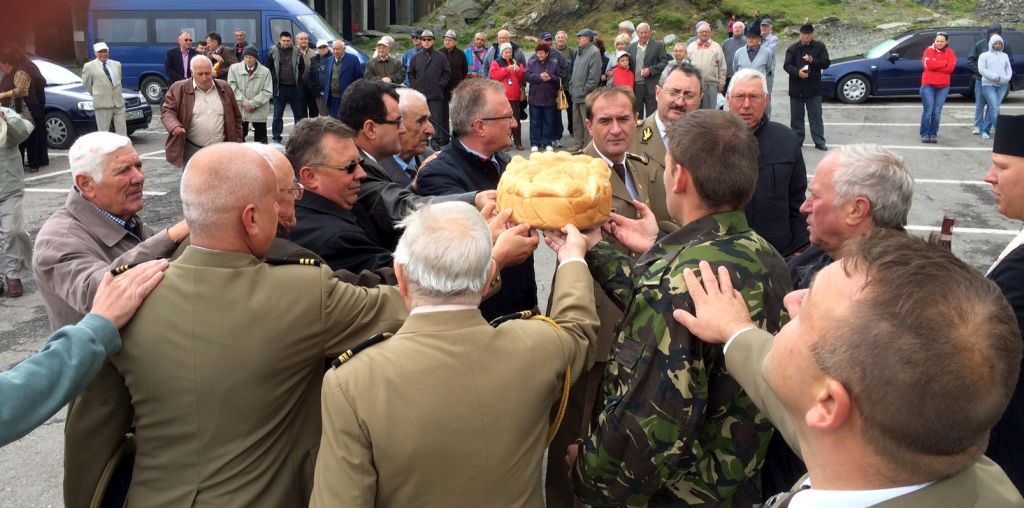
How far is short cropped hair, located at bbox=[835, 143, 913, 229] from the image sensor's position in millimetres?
3145

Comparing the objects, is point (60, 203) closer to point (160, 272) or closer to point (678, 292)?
point (160, 272)

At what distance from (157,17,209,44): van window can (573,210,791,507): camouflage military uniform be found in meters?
20.2

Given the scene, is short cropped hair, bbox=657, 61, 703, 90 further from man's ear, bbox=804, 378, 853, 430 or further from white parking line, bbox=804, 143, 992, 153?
white parking line, bbox=804, 143, 992, 153

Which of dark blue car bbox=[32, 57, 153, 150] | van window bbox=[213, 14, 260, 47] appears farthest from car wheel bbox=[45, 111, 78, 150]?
van window bbox=[213, 14, 260, 47]

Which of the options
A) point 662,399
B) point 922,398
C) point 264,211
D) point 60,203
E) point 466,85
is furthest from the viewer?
point 60,203

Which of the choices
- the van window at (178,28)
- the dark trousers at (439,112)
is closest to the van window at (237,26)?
the van window at (178,28)

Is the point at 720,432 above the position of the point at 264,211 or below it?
below

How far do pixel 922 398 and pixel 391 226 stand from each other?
2841mm

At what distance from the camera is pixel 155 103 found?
21312mm

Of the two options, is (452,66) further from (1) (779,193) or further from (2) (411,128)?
(1) (779,193)

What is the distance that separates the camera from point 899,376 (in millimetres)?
1359

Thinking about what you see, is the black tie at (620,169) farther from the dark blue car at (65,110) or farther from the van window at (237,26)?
the van window at (237,26)

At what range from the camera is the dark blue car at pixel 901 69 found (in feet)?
58.7

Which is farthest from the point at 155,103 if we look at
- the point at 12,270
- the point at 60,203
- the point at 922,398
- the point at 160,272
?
the point at 922,398
